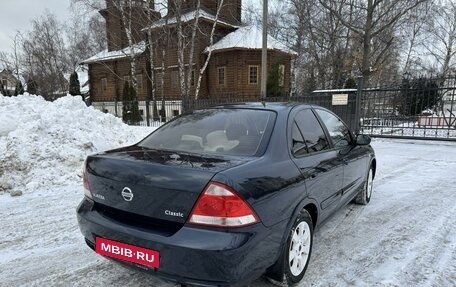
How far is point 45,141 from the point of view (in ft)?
21.6

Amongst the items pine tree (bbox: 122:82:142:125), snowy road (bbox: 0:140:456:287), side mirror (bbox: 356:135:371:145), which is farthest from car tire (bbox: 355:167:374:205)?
pine tree (bbox: 122:82:142:125)

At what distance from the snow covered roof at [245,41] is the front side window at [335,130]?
66.5 feet

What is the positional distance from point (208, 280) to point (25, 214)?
350 centimetres

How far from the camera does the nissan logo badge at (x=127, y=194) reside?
8.27 ft

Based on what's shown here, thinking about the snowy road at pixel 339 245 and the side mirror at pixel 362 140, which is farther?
the side mirror at pixel 362 140

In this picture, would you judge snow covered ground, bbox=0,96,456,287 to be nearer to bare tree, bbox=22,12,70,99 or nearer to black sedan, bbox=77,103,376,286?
black sedan, bbox=77,103,376,286

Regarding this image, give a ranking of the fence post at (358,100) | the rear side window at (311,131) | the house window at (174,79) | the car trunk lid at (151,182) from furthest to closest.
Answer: the house window at (174,79)
the fence post at (358,100)
the rear side window at (311,131)
the car trunk lid at (151,182)

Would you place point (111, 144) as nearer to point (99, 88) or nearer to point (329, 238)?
point (329, 238)

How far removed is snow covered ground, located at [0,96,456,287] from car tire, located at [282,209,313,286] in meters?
0.17

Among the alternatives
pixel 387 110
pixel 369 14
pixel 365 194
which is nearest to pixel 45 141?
pixel 365 194

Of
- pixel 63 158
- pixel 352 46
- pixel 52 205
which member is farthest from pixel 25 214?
pixel 352 46

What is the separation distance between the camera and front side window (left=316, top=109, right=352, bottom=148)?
402 cm

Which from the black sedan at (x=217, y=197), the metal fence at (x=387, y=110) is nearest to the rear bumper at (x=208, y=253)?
the black sedan at (x=217, y=197)

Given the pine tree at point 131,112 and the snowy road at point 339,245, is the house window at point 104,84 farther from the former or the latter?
the snowy road at point 339,245
